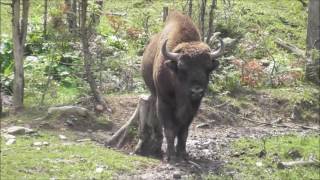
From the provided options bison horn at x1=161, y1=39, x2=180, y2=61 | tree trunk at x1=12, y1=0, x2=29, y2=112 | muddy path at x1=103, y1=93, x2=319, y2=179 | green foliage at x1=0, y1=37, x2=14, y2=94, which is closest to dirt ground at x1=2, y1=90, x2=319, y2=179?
muddy path at x1=103, y1=93, x2=319, y2=179

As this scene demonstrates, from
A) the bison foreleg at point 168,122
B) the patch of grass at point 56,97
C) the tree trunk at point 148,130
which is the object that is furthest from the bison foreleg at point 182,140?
the patch of grass at point 56,97

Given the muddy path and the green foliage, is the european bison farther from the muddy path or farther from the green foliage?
the green foliage

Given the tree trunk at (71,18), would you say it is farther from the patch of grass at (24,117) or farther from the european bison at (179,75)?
the european bison at (179,75)

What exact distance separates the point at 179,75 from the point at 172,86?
420mm

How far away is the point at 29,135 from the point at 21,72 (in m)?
2.09

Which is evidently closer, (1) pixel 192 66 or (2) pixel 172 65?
(1) pixel 192 66

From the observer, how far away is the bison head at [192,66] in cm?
1042

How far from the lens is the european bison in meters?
10.5

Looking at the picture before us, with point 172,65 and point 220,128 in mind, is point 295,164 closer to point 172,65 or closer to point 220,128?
point 172,65

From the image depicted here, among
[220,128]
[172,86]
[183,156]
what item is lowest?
[220,128]

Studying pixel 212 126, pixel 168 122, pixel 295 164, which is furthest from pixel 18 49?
pixel 295 164

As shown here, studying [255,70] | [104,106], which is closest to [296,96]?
[255,70]

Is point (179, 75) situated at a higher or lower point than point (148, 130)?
higher

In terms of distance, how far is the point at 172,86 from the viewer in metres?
11.0
